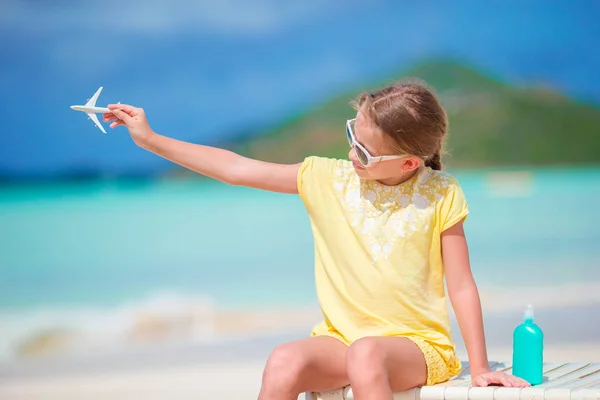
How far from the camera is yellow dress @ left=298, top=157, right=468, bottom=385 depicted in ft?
7.60

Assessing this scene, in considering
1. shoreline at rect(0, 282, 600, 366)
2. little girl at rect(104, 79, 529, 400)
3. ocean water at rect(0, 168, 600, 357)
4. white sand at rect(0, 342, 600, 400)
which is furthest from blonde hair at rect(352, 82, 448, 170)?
ocean water at rect(0, 168, 600, 357)

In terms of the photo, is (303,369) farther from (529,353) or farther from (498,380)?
(529,353)

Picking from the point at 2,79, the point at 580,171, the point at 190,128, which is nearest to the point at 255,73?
the point at 190,128

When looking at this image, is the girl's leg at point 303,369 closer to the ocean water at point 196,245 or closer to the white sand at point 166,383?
the white sand at point 166,383

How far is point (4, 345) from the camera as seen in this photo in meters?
4.89

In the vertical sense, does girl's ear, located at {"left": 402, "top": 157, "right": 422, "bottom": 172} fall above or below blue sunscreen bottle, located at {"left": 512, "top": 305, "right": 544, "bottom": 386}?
above

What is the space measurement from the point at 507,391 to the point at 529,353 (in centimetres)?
19

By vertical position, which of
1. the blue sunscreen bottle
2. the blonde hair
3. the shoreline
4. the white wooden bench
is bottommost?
the white wooden bench

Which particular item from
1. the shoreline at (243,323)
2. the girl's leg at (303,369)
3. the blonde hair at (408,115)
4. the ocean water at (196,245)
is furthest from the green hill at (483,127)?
the girl's leg at (303,369)

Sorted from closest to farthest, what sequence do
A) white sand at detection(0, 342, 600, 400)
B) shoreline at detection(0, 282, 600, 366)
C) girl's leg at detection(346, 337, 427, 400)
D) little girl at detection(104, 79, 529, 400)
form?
1. girl's leg at detection(346, 337, 427, 400)
2. little girl at detection(104, 79, 529, 400)
3. white sand at detection(0, 342, 600, 400)
4. shoreline at detection(0, 282, 600, 366)

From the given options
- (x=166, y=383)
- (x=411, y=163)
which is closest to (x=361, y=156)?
(x=411, y=163)

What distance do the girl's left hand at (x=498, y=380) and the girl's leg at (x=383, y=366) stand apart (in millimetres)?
132

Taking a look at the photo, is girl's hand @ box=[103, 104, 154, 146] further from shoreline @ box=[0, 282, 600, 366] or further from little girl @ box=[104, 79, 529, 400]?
shoreline @ box=[0, 282, 600, 366]

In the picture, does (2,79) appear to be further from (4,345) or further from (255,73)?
(4,345)
